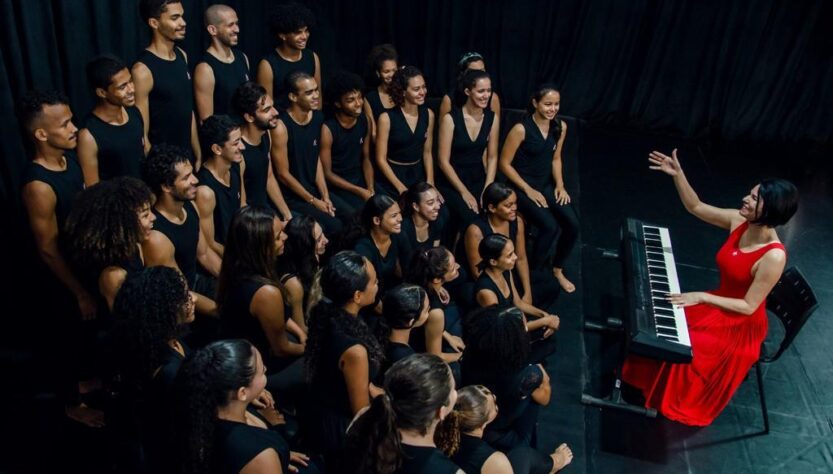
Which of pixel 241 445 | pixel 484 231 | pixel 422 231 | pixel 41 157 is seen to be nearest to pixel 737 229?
pixel 484 231

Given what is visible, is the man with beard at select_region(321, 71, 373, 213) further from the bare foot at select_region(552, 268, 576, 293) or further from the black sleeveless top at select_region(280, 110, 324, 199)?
the bare foot at select_region(552, 268, 576, 293)

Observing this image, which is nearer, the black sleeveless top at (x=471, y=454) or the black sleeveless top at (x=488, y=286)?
the black sleeveless top at (x=471, y=454)

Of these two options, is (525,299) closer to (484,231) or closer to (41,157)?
(484,231)

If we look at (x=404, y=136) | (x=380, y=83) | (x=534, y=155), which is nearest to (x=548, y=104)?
(x=534, y=155)

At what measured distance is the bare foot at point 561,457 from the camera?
321 centimetres

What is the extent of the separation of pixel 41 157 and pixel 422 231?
1.92 meters

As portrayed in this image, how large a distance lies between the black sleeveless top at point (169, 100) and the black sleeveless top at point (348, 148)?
842 millimetres

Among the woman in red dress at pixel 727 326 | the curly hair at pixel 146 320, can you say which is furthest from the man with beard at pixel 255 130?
the woman in red dress at pixel 727 326

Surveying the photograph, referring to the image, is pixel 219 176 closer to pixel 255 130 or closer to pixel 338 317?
pixel 255 130

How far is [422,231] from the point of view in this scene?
4082mm

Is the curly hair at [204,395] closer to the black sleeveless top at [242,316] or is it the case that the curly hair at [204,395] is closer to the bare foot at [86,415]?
the black sleeveless top at [242,316]

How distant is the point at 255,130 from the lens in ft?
13.4

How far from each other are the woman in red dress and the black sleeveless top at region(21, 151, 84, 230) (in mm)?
2791

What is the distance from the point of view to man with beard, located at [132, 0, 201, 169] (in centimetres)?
398
